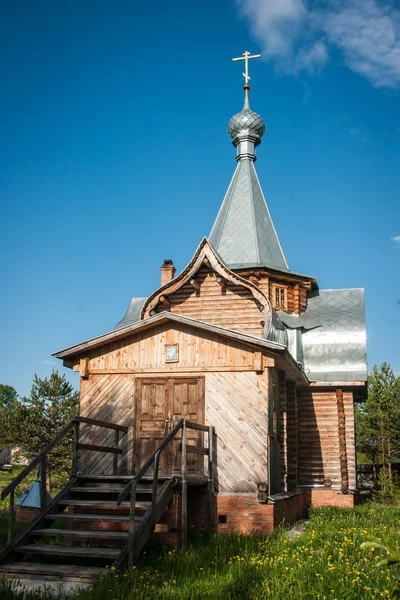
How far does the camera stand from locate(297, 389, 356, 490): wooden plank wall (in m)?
18.7

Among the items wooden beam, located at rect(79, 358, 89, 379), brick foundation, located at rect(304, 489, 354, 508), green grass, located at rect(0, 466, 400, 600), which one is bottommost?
brick foundation, located at rect(304, 489, 354, 508)

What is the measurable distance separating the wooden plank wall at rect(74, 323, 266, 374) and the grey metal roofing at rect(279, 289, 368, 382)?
7.14 metres

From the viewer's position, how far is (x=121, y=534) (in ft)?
31.0

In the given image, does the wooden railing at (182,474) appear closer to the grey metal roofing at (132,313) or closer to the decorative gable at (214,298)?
the decorative gable at (214,298)

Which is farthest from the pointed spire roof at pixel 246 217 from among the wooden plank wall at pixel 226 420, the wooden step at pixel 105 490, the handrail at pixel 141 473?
the handrail at pixel 141 473

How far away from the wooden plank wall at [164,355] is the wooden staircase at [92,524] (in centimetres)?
135

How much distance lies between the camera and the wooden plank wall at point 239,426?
478 inches

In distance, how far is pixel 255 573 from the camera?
27.6 feet

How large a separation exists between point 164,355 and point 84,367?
1.77m

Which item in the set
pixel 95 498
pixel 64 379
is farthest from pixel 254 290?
pixel 64 379

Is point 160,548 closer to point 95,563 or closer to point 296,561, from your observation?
point 95,563

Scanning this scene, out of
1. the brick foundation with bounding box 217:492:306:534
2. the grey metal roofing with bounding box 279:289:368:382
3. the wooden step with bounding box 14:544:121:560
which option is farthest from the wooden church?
the grey metal roofing with bounding box 279:289:368:382

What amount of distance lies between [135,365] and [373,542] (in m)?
10.3

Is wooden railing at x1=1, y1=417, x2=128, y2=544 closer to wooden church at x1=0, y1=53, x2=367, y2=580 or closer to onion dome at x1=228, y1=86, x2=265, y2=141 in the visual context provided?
wooden church at x1=0, y1=53, x2=367, y2=580
